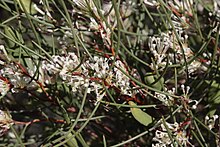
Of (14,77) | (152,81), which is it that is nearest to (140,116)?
(152,81)

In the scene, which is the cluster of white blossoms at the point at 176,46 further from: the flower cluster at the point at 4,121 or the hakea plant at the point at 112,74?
the flower cluster at the point at 4,121

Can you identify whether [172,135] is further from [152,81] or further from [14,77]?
[14,77]

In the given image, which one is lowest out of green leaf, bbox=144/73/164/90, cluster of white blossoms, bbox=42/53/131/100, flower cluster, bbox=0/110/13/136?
flower cluster, bbox=0/110/13/136

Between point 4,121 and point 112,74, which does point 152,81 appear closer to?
point 112,74

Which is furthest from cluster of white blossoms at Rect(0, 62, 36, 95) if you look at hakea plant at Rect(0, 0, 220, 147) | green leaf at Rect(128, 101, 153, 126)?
green leaf at Rect(128, 101, 153, 126)

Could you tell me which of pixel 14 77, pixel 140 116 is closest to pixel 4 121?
pixel 14 77

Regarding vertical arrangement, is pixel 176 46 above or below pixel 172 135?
above

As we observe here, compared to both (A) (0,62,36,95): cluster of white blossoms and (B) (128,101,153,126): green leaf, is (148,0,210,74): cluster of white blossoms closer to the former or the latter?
(B) (128,101,153,126): green leaf

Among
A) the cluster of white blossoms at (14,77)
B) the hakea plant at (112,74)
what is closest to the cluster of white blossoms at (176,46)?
the hakea plant at (112,74)

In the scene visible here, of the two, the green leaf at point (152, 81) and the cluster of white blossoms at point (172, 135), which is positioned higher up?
the green leaf at point (152, 81)
